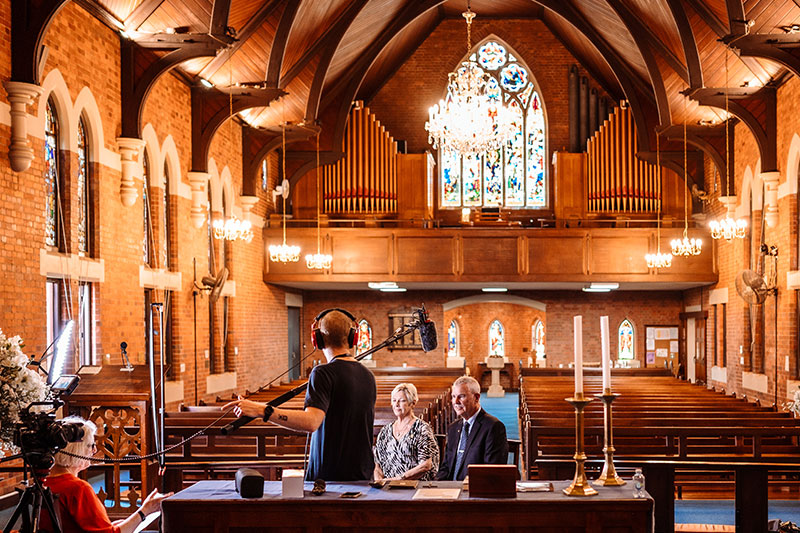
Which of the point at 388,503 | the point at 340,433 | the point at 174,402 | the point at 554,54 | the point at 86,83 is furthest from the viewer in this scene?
the point at 554,54

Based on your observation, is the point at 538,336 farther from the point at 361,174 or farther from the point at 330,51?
the point at 330,51

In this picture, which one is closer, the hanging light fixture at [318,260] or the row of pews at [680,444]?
the row of pews at [680,444]

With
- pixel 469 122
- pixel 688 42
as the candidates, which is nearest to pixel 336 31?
pixel 469 122

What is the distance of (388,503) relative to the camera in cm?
427

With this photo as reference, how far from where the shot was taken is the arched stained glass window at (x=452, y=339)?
2683 centimetres

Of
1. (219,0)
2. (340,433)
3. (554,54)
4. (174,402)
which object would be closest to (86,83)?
(219,0)

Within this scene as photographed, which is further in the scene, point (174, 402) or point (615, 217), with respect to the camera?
point (615, 217)

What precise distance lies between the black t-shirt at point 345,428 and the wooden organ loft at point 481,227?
46.7ft

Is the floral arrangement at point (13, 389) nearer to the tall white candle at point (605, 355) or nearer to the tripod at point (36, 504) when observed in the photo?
the tripod at point (36, 504)

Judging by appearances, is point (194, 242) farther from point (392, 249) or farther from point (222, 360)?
point (392, 249)

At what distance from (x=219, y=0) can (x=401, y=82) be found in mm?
11520

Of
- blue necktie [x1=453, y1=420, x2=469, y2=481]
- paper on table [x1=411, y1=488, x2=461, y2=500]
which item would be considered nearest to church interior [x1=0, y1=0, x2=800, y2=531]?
blue necktie [x1=453, y1=420, x2=469, y2=481]

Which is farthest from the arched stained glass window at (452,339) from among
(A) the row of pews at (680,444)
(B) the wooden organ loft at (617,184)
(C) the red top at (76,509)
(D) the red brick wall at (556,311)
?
(C) the red top at (76,509)

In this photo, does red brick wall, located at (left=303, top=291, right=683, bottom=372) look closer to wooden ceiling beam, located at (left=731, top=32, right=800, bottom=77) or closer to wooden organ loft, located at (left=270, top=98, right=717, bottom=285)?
wooden organ loft, located at (left=270, top=98, right=717, bottom=285)
